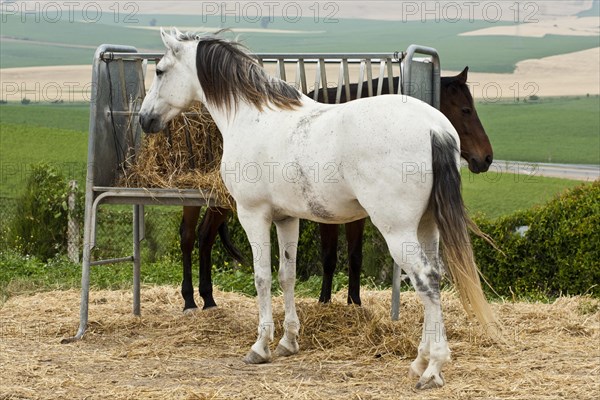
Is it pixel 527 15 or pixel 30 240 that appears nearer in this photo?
pixel 30 240

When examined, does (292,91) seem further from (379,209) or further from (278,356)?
(278,356)

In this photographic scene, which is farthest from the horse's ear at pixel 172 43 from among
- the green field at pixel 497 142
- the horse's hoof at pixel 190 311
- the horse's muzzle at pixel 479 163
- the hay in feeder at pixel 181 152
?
the green field at pixel 497 142

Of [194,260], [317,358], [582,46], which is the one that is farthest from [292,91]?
[582,46]

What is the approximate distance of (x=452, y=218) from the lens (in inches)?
185

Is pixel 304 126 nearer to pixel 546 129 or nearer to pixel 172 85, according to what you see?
pixel 172 85

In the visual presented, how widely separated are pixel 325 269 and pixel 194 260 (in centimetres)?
393

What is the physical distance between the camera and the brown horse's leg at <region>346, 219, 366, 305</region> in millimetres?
6832

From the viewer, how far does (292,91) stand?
5746 mm

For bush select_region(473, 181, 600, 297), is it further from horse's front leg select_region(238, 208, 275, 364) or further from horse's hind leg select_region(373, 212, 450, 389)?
horse's hind leg select_region(373, 212, 450, 389)

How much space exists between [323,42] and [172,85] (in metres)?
71.1

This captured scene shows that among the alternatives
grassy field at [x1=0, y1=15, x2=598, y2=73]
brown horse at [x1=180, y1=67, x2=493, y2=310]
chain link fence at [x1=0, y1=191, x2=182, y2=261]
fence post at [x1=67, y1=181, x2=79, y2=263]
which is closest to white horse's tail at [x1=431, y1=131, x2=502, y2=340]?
brown horse at [x1=180, y1=67, x2=493, y2=310]

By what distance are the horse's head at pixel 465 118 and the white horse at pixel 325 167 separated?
7.56ft

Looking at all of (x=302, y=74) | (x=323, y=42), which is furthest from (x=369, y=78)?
(x=323, y=42)

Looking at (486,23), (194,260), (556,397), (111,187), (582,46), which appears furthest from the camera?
(486,23)
